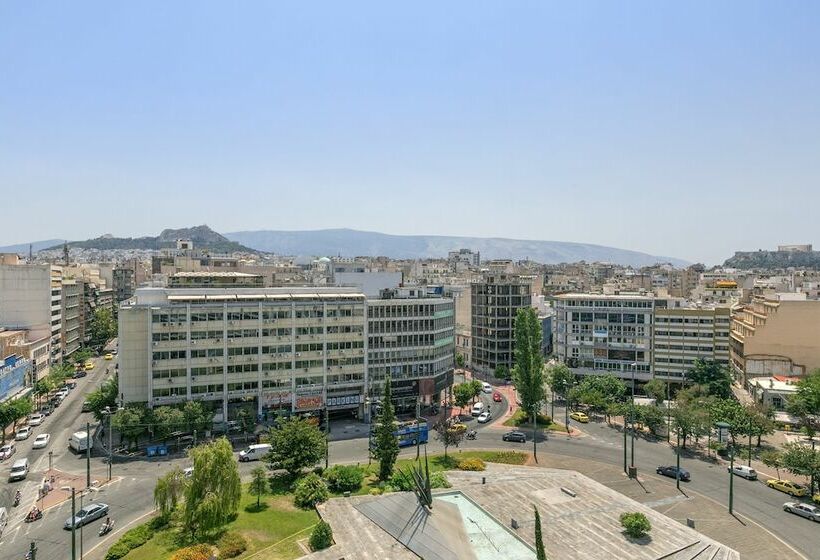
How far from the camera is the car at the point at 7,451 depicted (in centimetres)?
6012

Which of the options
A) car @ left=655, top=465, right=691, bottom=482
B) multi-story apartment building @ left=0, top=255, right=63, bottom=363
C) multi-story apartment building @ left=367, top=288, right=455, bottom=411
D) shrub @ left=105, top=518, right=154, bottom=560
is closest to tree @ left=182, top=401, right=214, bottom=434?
shrub @ left=105, top=518, right=154, bottom=560

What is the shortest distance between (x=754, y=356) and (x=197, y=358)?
8839 cm

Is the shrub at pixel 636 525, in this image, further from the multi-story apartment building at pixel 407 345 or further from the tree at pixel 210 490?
the multi-story apartment building at pixel 407 345

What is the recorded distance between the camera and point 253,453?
61938 mm

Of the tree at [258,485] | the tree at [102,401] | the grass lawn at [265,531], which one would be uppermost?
the tree at [102,401]

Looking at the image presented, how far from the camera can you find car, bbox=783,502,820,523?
4766cm

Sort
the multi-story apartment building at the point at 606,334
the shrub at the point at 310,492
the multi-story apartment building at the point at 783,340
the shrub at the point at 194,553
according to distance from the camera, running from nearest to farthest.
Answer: the shrub at the point at 194,553 → the shrub at the point at 310,492 → the multi-story apartment building at the point at 783,340 → the multi-story apartment building at the point at 606,334

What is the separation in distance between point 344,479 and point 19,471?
33.8 metres

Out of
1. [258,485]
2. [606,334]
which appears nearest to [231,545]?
[258,485]

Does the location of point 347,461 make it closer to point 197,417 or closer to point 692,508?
point 197,417

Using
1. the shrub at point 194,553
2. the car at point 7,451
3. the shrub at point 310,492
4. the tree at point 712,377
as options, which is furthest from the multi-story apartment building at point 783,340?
the car at point 7,451

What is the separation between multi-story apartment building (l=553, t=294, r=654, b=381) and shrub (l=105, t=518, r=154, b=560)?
7637 centimetres

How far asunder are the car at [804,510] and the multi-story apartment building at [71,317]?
117 meters

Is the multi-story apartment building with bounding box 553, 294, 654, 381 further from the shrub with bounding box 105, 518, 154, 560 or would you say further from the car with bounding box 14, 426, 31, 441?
the car with bounding box 14, 426, 31, 441
